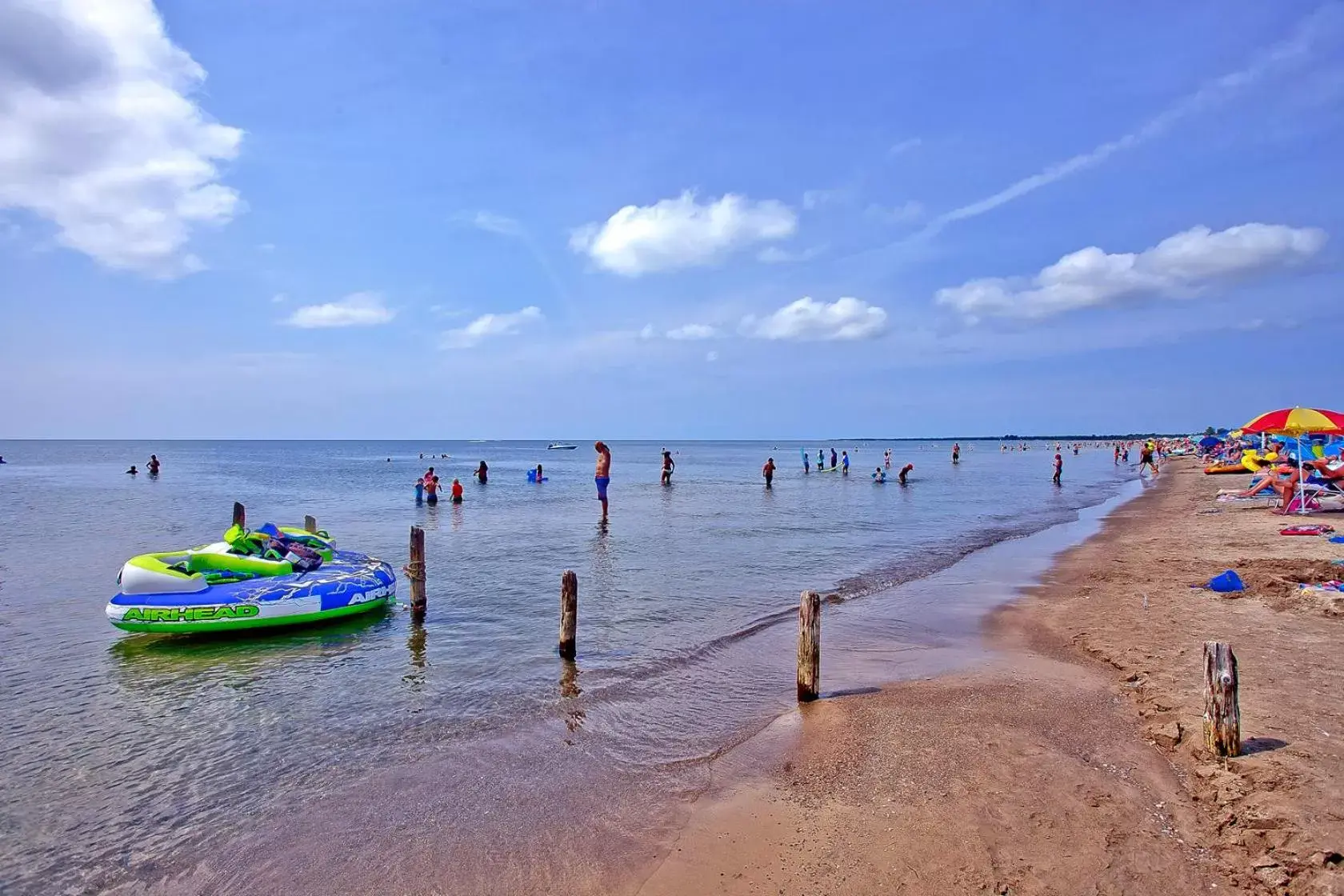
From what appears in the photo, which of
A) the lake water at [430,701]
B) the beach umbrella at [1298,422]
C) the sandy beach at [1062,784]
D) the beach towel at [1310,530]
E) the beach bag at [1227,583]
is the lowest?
the lake water at [430,701]

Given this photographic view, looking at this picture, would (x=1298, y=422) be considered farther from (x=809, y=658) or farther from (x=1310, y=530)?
(x=809, y=658)

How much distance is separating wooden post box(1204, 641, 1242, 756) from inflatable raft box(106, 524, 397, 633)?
1264 centimetres

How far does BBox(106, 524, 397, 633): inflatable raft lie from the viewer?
462 inches

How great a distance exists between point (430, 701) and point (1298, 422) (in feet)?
69.8

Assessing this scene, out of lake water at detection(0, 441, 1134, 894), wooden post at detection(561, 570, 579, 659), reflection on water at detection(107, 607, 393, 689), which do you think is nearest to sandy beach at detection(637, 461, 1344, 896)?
lake water at detection(0, 441, 1134, 894)

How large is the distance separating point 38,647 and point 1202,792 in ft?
50.6

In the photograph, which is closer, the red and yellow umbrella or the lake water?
the lake water

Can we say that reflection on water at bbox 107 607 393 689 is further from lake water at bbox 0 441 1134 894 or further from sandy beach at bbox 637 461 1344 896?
sandy beach at bbox 637 461 1344 896

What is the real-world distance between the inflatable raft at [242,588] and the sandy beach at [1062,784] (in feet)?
29.2

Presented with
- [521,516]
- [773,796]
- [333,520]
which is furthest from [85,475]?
[773,796]

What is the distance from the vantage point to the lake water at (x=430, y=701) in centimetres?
600

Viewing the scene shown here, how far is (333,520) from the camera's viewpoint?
29.5m

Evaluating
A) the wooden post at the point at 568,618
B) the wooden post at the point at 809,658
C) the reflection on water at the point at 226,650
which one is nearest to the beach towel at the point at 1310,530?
the wooden post at the point at 809,658

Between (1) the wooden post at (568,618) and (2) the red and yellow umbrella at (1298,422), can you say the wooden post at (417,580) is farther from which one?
(2) the red and yellow umbrella at (1298,422)
